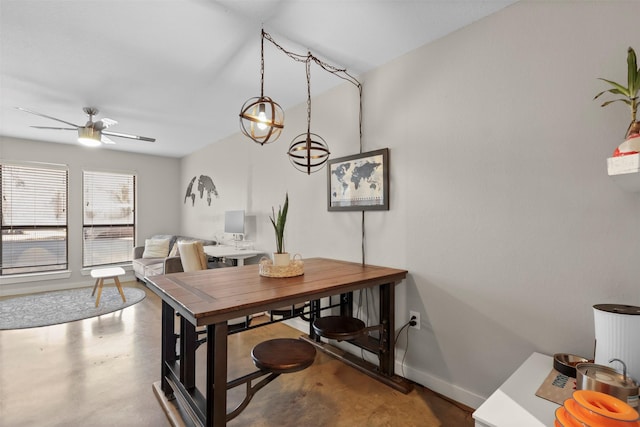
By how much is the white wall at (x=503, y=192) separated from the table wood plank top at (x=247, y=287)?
43cm

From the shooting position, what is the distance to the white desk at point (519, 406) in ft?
3.48

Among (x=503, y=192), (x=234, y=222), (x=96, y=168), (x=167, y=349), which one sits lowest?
(x=167, y=349)

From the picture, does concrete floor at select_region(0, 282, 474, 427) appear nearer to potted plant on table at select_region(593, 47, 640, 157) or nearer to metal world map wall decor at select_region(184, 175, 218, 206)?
potted plant on table at select_region(593, 47, 640, 157)

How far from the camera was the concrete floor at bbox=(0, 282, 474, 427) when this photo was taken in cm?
178

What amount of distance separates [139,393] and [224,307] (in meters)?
1.39

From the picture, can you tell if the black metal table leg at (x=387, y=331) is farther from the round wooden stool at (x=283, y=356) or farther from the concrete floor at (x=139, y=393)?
the round wooden stool at (x=283, y=356)

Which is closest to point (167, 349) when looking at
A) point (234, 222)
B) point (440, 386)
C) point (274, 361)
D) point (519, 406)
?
point (274, 361)

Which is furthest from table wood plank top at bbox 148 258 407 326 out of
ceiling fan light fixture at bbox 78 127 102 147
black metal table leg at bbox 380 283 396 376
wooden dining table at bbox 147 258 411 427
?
ceiling fan light fixture at bbox 78 127 102 147

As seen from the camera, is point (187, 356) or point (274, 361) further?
point (187, 356)

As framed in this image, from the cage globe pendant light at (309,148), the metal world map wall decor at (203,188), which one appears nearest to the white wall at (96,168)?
the metal world map wall decor at (203,188)

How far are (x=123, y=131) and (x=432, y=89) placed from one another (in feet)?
14.2

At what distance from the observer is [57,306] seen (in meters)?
3.97

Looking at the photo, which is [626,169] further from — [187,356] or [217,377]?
[187,356]

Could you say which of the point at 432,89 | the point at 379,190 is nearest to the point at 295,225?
the point at 379,190
